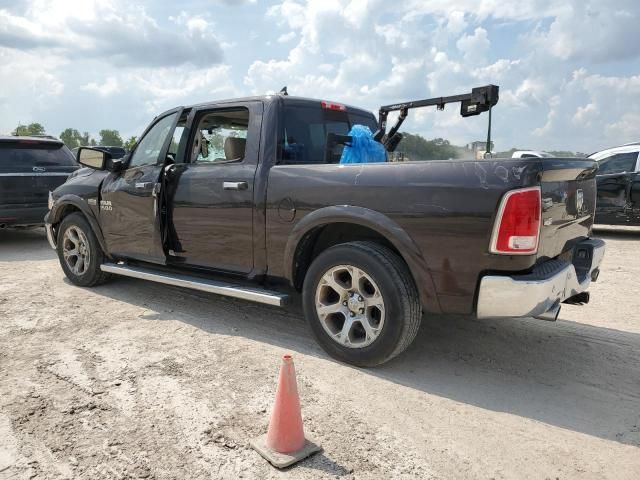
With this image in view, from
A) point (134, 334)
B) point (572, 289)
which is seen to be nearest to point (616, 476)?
point (572, 289)

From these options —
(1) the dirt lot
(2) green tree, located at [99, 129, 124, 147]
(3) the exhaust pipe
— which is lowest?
(1) the dirt lot

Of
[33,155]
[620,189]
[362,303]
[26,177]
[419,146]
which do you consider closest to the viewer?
[362,303]

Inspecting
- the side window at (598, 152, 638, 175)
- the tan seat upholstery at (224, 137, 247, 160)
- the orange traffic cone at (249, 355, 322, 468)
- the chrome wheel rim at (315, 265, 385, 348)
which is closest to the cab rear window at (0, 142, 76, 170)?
the tan seat upholstery at (224, 137, 247, 160)

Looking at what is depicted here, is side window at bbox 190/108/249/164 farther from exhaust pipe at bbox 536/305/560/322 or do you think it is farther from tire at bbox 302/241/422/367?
exhaust pipe at bbox 536/305/560/322

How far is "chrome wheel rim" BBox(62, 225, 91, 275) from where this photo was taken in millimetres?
5551

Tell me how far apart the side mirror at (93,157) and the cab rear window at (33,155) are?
373 cm

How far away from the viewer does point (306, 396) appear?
10.2 ft

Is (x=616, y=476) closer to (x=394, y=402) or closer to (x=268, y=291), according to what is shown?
(x=394, y=402)

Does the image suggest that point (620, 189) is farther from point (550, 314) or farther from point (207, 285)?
point (207, 285)

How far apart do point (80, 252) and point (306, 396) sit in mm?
3732

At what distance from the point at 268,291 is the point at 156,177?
5.22 feet

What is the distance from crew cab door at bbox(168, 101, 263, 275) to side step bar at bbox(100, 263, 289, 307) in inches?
5.8

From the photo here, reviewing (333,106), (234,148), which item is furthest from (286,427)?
(333,106)

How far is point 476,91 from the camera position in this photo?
5.08 metres
